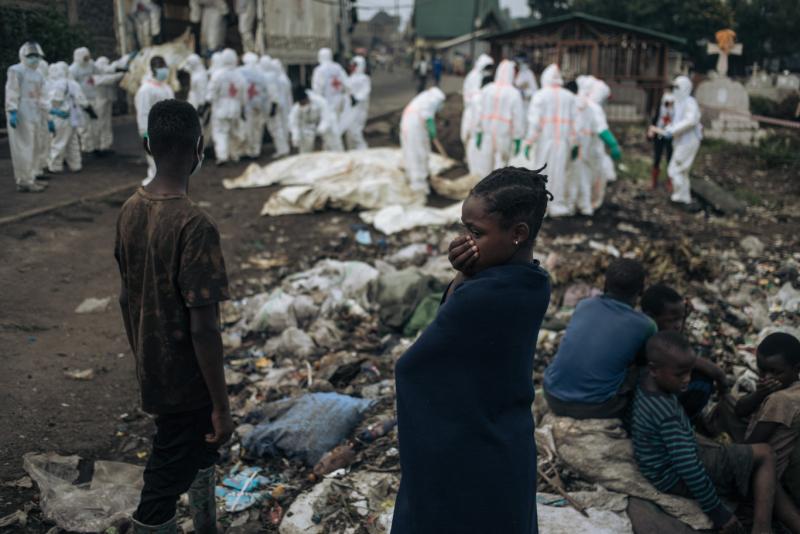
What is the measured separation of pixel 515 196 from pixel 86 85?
1044 centimetres

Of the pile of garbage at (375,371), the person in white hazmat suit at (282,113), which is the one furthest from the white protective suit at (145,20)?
the pile of garbage at (375,371)

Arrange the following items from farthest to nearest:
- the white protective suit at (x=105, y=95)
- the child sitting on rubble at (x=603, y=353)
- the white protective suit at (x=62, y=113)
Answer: the white protective suit at (x=105, y=95)
the white protective suit at (x=62, y=113)
the child sitting on rubble at (x=603, y=353)

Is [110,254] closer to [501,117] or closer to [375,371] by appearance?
[375,371]

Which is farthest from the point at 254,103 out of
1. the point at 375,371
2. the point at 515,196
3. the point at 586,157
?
the point at 515,196

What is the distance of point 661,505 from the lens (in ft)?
10.4

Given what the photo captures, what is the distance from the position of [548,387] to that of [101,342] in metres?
3.19

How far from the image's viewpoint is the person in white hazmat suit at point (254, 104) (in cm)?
1223

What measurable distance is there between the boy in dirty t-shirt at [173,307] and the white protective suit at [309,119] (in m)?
9.68

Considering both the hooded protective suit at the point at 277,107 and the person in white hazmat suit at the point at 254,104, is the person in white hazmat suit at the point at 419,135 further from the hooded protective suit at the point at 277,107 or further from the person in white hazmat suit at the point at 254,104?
the hooded protective suit at the point at 277,107

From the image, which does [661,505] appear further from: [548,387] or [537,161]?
[537,161]

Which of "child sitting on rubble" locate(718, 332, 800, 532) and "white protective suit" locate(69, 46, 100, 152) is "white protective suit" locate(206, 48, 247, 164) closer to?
"white protective suit" locate(69, 46, 100, 152)

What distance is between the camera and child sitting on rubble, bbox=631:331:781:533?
3062 millimetres

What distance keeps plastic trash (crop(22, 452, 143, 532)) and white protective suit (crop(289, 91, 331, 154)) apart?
9019mm

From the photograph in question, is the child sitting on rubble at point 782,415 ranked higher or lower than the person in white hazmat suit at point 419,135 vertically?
lower
